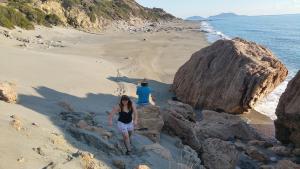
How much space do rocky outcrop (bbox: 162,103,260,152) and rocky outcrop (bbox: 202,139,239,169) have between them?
0.46 metres

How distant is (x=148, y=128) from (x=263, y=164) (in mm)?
3502

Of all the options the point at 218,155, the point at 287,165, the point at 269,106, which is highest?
the point at 218,155

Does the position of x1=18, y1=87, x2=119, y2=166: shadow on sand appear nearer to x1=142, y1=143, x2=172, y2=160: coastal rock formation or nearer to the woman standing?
the woman standing

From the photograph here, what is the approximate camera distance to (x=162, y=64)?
90.9ft

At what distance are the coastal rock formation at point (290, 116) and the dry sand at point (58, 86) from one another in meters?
5.50

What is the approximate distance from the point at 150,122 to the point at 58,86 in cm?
527

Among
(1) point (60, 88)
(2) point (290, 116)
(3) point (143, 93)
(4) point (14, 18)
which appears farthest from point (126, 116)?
(4) point (14, 18)

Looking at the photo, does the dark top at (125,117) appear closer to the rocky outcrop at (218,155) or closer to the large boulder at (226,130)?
the rocky outcrop at (218,155)

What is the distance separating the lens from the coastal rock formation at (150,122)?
11.3 meters

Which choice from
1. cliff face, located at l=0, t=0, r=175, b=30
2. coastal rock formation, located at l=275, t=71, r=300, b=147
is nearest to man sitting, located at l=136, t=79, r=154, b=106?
coastal rock formation, located at l=275, t=71, r=300, b=147

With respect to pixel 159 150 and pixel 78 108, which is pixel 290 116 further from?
pixel 78 108

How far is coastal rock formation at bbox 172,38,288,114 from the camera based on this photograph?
17.1 meters

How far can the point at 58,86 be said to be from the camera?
1583cm

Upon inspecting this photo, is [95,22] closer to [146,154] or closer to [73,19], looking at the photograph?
[73,19]
